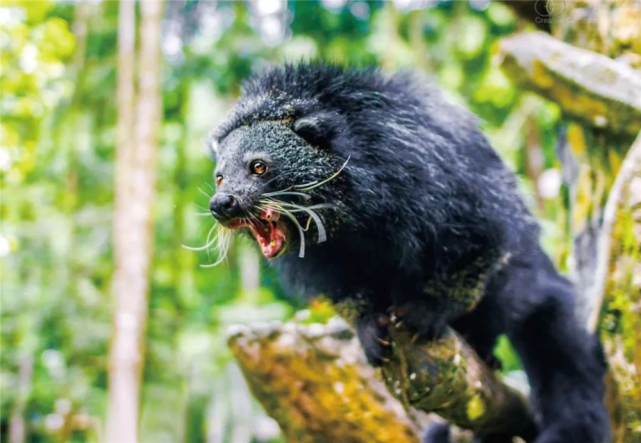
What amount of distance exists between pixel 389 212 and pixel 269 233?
498 mm

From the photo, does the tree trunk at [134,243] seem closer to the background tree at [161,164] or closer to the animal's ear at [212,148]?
the background tree at [161,164]

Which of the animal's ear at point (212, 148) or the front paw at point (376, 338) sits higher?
the animal's ear at point (212, 148)

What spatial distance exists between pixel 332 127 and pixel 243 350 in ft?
5.06

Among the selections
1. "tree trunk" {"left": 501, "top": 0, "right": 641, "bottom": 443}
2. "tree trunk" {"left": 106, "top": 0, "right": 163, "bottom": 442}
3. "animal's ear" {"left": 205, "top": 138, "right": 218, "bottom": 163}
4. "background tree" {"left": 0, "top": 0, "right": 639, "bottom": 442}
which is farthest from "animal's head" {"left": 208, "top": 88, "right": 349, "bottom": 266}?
"background tree" {"left": 0, "top": 0, "right": 639, "bottom": 442}

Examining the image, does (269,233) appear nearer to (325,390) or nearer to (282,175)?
(282,175)

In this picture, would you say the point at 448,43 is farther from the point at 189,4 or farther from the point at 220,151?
the point at 220,151

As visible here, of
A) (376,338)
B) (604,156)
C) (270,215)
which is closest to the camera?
(270,215)

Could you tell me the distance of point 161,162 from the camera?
10508mm

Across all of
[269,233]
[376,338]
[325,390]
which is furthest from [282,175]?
[325,390]

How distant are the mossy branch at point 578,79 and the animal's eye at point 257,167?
195 cm

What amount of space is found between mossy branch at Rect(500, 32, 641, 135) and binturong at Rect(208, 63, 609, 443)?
0.73 meters

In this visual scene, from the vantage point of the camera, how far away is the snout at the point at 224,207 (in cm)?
234

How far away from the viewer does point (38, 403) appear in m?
10.4

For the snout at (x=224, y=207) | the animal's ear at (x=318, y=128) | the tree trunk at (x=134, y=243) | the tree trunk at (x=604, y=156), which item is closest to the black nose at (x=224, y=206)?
the snout at (x=224, y=207)
